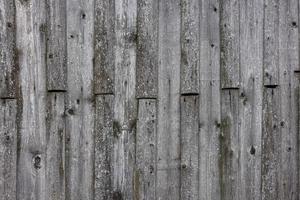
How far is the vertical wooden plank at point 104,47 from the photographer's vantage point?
323 centimetres

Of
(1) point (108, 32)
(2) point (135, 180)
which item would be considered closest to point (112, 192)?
(2) point (135, 180)

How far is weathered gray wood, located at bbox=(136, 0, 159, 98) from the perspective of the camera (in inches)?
130

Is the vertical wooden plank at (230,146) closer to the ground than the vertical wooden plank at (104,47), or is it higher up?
closer to the ground

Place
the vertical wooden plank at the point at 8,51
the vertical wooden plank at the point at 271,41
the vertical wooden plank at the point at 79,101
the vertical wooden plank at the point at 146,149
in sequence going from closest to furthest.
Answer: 1. the vertical wooden plank at the point at 8,51
2. the vertical wooden plank at the point at 79,101
3. the vertical wooden plank at the point at 146,149
4. the vertical wooden plank at the point at 271,41

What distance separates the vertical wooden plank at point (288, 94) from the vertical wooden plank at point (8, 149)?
1.93 meters

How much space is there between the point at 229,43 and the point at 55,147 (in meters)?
1.45

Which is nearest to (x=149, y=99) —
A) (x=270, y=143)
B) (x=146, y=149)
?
(x=146, y=149)

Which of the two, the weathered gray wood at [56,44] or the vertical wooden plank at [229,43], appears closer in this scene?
the weathered gray wood at [56,44]

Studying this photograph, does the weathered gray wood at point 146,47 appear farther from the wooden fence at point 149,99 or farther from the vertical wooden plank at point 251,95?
the vertical wooden plank at point 251,95

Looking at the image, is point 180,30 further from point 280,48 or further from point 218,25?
point 280,48

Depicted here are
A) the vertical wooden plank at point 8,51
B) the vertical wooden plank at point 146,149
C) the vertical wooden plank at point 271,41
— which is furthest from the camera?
the vertical wooden plank at point 271,41

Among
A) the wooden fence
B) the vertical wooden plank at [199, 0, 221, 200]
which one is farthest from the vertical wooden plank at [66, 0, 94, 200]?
the vertical wooden plank at [199, 0, 221, 200]

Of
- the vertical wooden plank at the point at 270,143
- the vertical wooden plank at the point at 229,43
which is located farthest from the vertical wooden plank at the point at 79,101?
the vertical wooden plank at the point at 270,143

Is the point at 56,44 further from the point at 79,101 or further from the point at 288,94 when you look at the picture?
the point at 288,94
